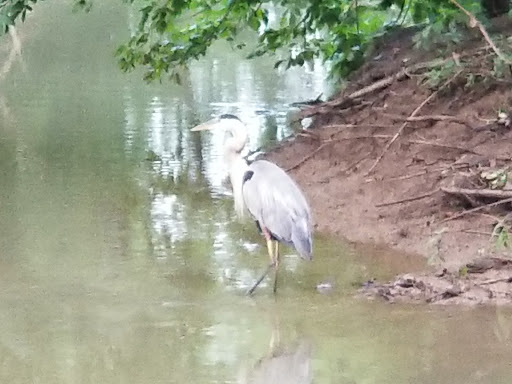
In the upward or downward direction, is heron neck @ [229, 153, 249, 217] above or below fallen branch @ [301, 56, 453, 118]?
below

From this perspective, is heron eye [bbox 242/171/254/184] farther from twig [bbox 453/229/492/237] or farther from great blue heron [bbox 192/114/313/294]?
twig [bbox 453/229/492/237]

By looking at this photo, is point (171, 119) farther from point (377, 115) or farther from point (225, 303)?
point (225, 303)

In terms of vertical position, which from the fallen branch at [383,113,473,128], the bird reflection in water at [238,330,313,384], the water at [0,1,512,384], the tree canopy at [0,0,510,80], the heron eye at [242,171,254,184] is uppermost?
the tree canopy at [0,0,510,80]

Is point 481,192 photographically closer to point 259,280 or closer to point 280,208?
point 280,208

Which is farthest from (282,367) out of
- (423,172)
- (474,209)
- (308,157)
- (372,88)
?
(372,88)

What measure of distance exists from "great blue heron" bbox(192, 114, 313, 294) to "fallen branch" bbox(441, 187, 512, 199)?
4.53 feet

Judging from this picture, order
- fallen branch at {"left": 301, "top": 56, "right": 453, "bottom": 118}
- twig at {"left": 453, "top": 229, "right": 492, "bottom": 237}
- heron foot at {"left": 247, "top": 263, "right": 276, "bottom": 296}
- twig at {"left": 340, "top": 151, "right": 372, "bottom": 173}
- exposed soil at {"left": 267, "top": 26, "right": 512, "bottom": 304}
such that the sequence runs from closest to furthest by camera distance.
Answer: heron foot at {"left": 247, "top": 263, "right": 276, "bottom": 296} → exposed soil at {"left": 267, "top": 26, "right": 512, "bottom": 304} → twig at {"left": 453, "top": 229, "right": 492, "bottom": 237} → twig at {"left": 340, "top": 151, "right": 372, "bottom": 173} → fallen branch at {"left": 301, "top": 56, "right": 453, "bottom": 118}

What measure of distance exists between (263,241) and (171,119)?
17.8ft

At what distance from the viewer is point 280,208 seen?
5.83m

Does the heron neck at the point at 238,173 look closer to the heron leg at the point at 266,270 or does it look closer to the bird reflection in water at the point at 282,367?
the heron leg at the point at 266,270

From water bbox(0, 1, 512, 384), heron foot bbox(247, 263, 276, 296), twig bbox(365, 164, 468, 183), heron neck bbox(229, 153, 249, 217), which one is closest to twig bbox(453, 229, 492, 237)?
water bbox(0, 1, 512, 384)

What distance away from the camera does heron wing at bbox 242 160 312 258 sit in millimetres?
5762

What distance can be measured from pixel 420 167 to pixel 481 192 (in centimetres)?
100

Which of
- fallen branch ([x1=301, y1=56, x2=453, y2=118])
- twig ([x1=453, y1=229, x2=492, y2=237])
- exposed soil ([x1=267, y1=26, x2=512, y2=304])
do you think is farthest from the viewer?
fallen branch ([x1=301, y1=56, x2=453, y2=118])
